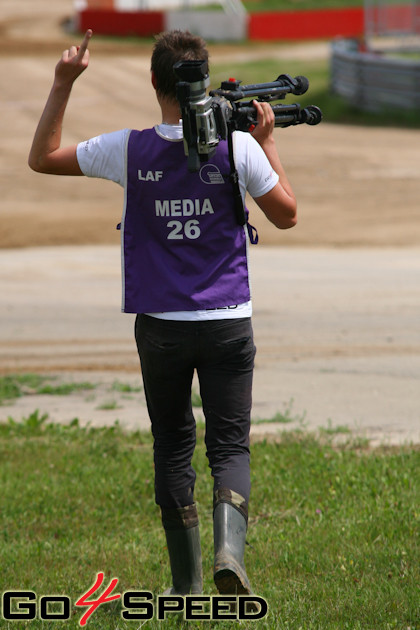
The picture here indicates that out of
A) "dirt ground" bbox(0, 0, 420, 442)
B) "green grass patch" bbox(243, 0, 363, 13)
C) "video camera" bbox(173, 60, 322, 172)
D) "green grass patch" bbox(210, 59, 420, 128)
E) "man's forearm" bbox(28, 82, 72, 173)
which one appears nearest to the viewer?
"video camera" bbox(173, 60, 322, 172)

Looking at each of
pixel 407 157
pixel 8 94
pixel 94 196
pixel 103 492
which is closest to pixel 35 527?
pixel 103 492

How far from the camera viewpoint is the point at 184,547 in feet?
13.0

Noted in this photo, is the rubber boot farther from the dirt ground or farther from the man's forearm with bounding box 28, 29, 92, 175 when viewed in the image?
the dirt ground

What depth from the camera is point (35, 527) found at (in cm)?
526

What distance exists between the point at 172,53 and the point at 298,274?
8932 millimetres

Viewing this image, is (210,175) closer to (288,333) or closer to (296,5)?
(288,333)

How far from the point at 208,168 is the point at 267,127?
0.90 ft

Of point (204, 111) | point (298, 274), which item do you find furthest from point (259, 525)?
point (298, 274)

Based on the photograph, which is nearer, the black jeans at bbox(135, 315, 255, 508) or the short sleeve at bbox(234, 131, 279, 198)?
the short sleeve at bbox(234, 131, 279, 198)

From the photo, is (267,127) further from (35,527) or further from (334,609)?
(35,527)

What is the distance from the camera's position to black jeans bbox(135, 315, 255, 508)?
368 centimetres

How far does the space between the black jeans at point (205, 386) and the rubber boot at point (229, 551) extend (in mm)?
103

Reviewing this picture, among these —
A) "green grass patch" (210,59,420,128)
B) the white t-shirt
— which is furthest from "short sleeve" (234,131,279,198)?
"green grass patch" (210,59,420,128)

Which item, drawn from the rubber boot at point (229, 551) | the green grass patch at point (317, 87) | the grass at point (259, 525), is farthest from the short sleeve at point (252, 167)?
the green grass patch at point (317, 87)
